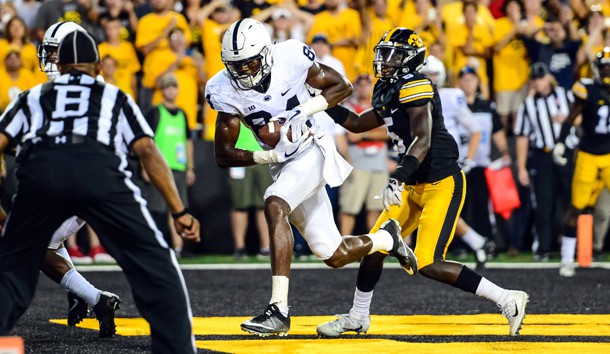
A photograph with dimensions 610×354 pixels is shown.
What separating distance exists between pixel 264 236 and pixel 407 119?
5357 mm

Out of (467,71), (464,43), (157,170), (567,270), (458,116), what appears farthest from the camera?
(464,43)

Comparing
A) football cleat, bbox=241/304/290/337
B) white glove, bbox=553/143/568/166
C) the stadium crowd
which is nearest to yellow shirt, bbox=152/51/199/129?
the stadium crowd

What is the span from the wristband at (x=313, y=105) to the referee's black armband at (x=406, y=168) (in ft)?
2.05

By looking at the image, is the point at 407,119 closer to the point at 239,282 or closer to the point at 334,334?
the point at 334,334

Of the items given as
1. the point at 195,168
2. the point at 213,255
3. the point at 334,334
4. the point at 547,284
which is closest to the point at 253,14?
the point at 195,168

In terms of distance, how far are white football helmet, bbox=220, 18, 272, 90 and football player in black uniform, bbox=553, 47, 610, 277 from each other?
459 centimetres

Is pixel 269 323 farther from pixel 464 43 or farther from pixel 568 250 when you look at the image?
pixel 464 43

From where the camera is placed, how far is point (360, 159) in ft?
38.4

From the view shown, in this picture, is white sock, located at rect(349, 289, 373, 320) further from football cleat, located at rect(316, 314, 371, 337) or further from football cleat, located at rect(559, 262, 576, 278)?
football cleat, located at rect(559, 262, 576, 278)

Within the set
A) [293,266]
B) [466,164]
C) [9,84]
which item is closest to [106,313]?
[293,266]

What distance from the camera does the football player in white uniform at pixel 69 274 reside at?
6418 millimetres

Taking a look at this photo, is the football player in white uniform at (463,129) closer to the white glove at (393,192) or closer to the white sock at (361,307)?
the white sock at (361,307)

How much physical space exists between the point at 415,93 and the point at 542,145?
5589mm

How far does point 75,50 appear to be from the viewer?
5.09m
